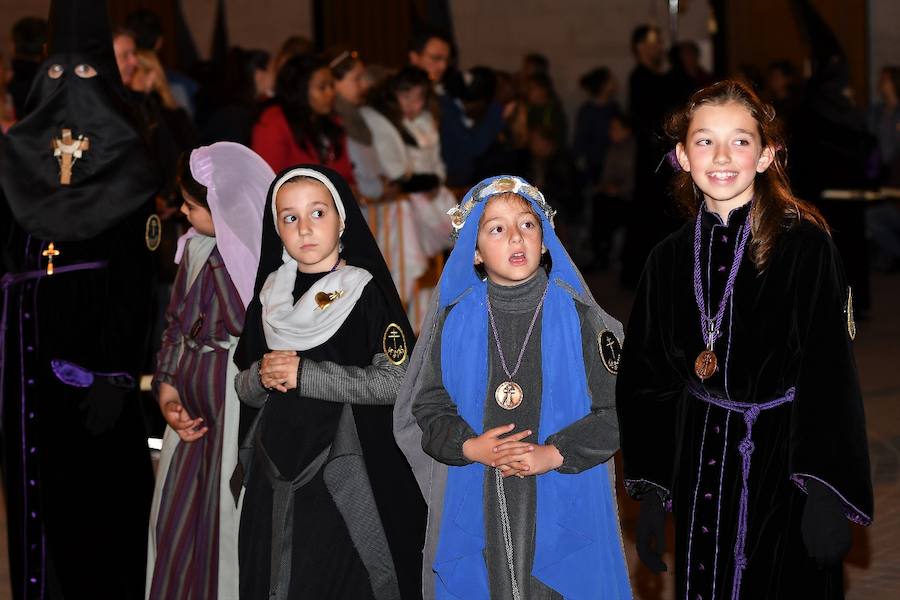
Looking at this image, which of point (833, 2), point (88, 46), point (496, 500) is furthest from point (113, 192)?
point (833, 2)

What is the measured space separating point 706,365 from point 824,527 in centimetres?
50

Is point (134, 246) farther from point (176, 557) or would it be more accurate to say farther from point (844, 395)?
point (844, 395)

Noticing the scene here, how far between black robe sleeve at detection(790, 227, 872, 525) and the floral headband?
79 cm

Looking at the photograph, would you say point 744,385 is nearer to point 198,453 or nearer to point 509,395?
point 509,395

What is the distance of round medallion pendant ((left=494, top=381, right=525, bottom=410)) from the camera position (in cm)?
Result: 410

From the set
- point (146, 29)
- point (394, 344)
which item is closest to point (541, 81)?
point (146, 29)

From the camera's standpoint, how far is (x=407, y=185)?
10023 mm

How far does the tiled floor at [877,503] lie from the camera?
5660 mm

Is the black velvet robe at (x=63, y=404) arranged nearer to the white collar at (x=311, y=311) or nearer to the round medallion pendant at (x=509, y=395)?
the white collar at (x=311, y=311)

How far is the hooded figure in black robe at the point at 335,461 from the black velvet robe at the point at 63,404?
2.71 feet

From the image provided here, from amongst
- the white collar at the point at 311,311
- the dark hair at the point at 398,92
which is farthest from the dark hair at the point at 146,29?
the white collar at the point at 311,311

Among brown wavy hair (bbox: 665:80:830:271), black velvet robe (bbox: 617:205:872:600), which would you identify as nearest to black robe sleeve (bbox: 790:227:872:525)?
black velvet robe (bbox: 617:205:872:600)

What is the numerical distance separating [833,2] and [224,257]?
1274cm

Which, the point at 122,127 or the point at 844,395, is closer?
the point at 844,395
